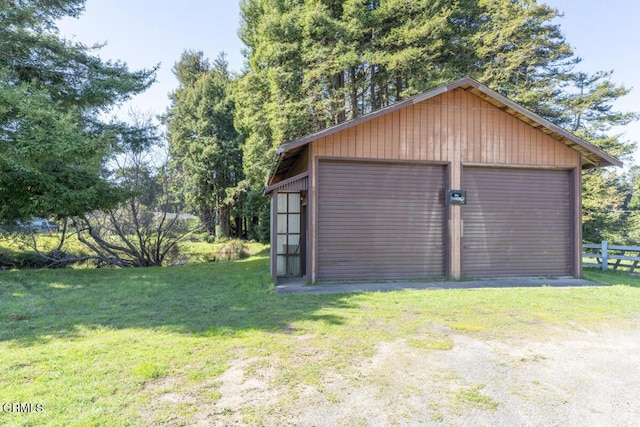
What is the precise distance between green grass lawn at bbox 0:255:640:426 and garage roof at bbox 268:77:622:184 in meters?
2.95

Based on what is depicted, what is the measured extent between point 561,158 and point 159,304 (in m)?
9.24

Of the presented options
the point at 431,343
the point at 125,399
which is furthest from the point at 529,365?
the point at 125,399

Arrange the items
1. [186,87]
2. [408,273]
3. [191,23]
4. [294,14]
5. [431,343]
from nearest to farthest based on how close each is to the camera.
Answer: [431,343] < [408,273] < [191,23] < [294,14] < [186,87]

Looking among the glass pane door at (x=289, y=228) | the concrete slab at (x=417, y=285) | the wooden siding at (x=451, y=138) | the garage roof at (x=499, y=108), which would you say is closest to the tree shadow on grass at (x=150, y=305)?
the concrete slab at (x=417, y=285)

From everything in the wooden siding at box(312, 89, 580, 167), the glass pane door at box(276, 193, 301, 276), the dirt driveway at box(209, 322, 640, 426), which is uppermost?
the wooden siding at box(312, 89, 580, 167)

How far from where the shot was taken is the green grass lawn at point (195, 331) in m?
2.63

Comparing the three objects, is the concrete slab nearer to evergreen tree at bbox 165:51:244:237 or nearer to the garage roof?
the garage roof

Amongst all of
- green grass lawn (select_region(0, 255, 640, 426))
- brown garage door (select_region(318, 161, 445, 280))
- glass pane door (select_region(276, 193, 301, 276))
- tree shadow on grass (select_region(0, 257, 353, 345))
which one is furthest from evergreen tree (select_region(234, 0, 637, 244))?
green grass lawn (select_region(0, 255, 640, 426))

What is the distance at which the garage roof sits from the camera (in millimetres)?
7156

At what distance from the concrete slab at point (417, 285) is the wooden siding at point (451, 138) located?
8.86ft

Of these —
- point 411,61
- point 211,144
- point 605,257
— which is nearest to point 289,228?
point 411,61

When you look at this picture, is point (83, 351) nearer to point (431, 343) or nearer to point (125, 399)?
point (125, 399)

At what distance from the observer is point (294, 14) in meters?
15.1

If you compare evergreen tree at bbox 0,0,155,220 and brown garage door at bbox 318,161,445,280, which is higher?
evergreen tree at bbox 0,0,155,220
